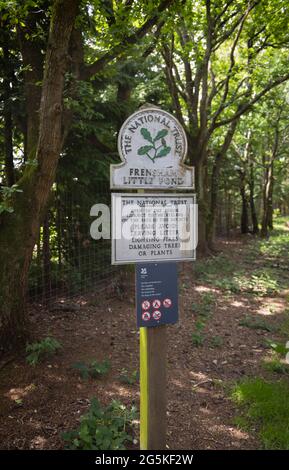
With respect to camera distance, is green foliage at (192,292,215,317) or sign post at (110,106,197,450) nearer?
sign post at (110,106,197,450)

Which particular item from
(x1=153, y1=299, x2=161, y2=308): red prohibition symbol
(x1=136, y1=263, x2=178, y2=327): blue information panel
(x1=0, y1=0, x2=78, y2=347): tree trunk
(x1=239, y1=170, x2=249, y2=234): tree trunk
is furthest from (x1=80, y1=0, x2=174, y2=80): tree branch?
(x1=239, y1=170, x2=249, y2=234): tree trunk

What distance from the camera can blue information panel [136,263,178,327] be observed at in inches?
102

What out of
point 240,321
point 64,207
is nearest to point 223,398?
point 240,321

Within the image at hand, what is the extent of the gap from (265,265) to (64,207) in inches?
283

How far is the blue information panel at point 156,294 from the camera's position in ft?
8.52

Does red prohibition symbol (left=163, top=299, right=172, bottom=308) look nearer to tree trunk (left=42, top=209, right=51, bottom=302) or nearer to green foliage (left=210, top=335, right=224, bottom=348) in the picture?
green foliage (left=210, top=335, right=224, bottom=348)

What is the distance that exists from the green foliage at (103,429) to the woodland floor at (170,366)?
0.19m

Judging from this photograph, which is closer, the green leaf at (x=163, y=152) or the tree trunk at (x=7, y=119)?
the green leaf at (x=163, y=152)

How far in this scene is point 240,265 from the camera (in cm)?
1114

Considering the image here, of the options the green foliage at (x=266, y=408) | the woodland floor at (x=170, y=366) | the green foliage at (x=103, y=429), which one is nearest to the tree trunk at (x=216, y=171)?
the woodland floor at (x=170, y=366)

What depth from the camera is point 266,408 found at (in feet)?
12.2

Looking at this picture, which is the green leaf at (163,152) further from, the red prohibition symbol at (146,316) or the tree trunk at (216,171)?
the tree trunk at (216,171)

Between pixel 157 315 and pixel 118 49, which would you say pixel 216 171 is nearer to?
pixel 118 49

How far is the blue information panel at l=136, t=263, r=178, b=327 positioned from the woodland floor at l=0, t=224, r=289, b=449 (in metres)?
1.48
